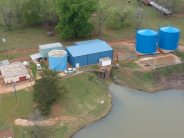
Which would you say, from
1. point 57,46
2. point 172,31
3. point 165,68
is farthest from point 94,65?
point 172,31

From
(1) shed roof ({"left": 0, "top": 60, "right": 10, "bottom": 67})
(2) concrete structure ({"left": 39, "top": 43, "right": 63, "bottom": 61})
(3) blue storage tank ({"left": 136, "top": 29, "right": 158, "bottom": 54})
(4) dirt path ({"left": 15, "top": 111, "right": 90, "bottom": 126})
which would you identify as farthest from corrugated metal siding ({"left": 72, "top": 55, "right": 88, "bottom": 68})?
(3) blue storage tank ({"left": 136, "top": 29, "right": 158, "bottom": 54})

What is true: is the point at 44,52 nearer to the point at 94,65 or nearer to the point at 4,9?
the point at 94,65

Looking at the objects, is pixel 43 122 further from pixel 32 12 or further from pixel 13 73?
pixel 32 12

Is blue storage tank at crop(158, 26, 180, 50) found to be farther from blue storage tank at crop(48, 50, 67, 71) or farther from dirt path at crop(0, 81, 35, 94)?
dirt path at crop(0, 81, 35, 94)

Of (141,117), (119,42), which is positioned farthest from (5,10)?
(141,117)

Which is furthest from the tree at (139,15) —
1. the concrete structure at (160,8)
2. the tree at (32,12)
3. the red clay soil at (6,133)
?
the red clay soil at (6,133)

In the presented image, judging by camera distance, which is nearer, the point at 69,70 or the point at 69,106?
the point at 69,106

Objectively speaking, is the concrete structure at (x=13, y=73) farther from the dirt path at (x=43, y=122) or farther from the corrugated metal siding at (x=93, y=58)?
the corrugated metal siding at (x=93, y=58)
